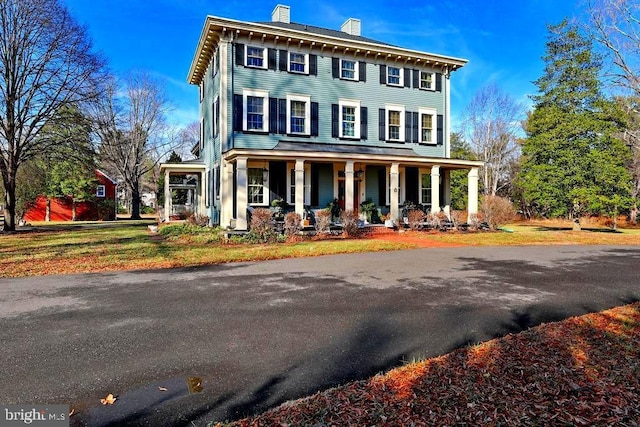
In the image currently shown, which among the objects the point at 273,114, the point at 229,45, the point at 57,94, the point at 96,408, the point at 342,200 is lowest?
the point at 96,408

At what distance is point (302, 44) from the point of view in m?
17.7

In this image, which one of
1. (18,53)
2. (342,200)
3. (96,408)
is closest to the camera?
(96,408)

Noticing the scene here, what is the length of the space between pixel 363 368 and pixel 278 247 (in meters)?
8.73

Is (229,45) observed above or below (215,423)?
above

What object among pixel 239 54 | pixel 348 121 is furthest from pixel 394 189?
pixel 239 54

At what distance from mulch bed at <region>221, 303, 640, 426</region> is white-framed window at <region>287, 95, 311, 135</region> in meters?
15.1

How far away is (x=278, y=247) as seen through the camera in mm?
11945

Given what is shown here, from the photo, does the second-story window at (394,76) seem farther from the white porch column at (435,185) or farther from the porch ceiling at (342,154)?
the white porch column at (435,185)

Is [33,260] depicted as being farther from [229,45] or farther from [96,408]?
[229,45]

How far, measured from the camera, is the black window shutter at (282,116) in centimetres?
1736

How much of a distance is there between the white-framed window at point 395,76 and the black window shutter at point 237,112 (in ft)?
25.9

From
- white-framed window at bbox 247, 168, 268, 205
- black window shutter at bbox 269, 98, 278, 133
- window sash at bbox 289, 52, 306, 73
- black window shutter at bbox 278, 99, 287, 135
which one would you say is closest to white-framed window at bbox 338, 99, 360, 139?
window sash at bbox 289, 52, 306, 73

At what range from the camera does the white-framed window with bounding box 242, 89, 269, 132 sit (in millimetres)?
16739

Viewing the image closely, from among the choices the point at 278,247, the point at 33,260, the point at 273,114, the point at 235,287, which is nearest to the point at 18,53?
the point at 273,114
